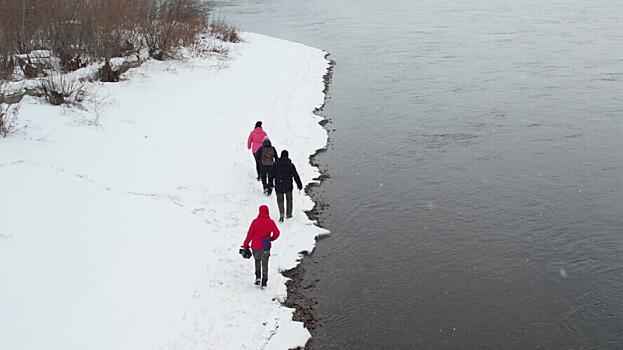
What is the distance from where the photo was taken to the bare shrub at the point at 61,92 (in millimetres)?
18578

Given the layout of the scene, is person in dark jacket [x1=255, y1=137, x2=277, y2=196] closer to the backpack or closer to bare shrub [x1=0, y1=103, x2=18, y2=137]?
the backpack

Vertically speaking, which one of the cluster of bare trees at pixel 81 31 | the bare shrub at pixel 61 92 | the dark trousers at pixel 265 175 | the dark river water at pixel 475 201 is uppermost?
the cluster of bare trees at pixel 81 31

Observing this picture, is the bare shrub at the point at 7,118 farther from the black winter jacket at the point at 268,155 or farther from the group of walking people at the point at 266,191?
the black winter jacket at the point at 268,155

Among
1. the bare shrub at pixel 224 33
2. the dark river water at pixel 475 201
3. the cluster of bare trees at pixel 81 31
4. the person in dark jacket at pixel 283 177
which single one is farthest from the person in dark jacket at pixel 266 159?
the bare shrub at pixel 224 33

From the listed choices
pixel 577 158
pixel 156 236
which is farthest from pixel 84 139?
pixel 577 158

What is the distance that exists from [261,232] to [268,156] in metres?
4.49

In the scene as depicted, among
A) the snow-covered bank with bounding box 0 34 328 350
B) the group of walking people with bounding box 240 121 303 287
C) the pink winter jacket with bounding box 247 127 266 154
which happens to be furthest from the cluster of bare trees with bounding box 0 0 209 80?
the group of walking people with bounding box 240 121 303 287

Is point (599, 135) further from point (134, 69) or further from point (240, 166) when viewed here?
point (134, 69)

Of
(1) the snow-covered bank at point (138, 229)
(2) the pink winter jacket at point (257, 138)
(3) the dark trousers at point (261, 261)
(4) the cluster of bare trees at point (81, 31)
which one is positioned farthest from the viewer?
(4) the cluster of bare trees at point (81, 31)

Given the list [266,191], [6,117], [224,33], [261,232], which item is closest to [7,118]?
[6,117]

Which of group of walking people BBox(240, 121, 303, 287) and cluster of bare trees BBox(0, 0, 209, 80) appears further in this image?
cluster of bare trees BBox(0, 0, 209, 80)

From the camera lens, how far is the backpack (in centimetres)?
1575

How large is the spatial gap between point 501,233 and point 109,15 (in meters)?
18.3

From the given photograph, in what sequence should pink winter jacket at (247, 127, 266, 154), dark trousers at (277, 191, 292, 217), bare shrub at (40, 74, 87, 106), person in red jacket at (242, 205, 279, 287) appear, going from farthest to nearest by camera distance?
bare shrub at (40, 74, 87, 106) < pink winter jacket at (247, 127, 266, 154) < dark trousers at (277, 191, 292, 217) < person in red jacket at (242, 205, 279, 287)
